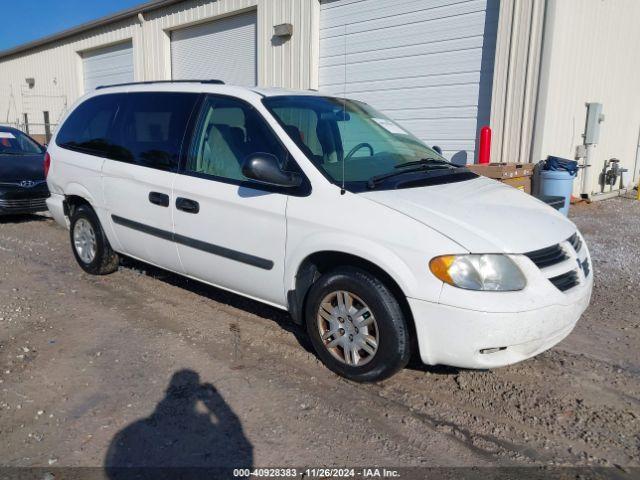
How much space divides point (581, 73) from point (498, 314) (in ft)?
27.3

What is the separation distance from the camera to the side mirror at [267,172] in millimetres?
3357

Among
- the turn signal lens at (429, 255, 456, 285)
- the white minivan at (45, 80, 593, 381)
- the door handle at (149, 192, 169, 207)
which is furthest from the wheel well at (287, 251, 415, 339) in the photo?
the door handle at (149, 192, 169, 207)

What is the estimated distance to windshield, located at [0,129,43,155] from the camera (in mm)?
9008

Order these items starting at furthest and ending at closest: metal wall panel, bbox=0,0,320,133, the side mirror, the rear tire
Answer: metal wall panel, bbox=0,0,320,133 < the rear tire < the side mirror

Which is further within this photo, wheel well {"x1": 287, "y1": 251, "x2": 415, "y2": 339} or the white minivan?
wheel well {"x1": 287, "y1": 251, "x2": 415, "y2": 339}

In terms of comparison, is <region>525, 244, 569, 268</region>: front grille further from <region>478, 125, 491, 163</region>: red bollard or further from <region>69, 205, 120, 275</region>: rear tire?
<region>478, 125, 491, 163</region>: red bollard

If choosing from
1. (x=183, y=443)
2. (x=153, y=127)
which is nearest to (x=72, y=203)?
(x=153, y=127)

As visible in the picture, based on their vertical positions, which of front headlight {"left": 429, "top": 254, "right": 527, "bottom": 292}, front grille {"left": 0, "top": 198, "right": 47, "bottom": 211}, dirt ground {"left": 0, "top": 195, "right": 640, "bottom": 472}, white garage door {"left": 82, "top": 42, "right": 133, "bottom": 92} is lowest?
dirt ground {"left": 0, "top": 195, "right": 640, "bottom": 472}

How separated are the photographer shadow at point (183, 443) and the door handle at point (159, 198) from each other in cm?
160

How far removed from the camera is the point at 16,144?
30.4 feet

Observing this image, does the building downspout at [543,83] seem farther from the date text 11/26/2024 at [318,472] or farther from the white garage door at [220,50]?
the date text 11/26/2024 at [318,472]

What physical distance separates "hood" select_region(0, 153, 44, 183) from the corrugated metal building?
5.05 m

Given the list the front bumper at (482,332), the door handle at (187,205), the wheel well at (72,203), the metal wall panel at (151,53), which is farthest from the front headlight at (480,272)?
the metal wall panel at (151,53)

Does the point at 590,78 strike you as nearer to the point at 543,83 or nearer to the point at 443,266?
the point at 543,83
